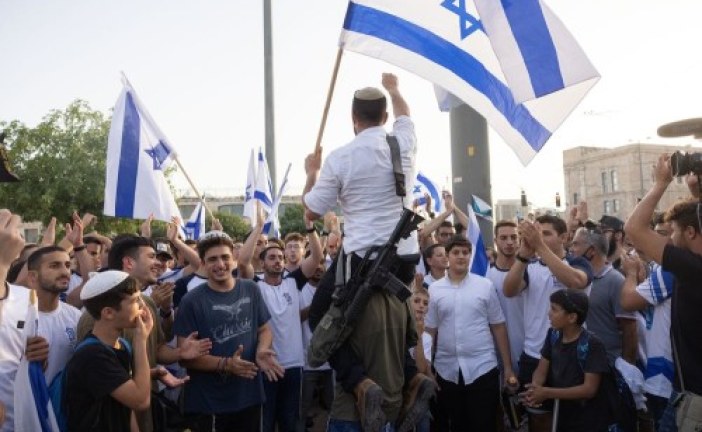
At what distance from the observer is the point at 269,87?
11742 millimetres

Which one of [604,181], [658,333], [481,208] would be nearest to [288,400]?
[658,333]

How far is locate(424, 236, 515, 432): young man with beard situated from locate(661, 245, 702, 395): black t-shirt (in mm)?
1935

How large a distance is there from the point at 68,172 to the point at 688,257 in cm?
2717

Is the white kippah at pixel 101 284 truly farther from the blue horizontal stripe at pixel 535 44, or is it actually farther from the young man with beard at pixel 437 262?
the young man with beard at pixel 437 262

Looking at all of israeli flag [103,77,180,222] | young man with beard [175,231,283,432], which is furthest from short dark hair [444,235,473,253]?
israeli flag [103,77,180,222]

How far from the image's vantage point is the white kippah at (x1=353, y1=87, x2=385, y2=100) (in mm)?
3668

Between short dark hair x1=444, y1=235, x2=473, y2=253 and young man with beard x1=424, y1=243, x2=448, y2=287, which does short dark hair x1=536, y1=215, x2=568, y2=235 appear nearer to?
short dark hair x1=444, y1=235, x2=473, y2=253

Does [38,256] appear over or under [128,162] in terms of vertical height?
under

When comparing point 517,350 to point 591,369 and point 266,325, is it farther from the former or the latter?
point 266,325

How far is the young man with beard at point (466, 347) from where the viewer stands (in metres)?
5.59

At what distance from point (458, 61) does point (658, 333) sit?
8.37 feet

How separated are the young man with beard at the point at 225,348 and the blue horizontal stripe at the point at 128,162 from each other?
265 cm

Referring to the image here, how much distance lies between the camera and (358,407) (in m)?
3.44

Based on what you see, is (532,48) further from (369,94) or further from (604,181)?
(604,181)
